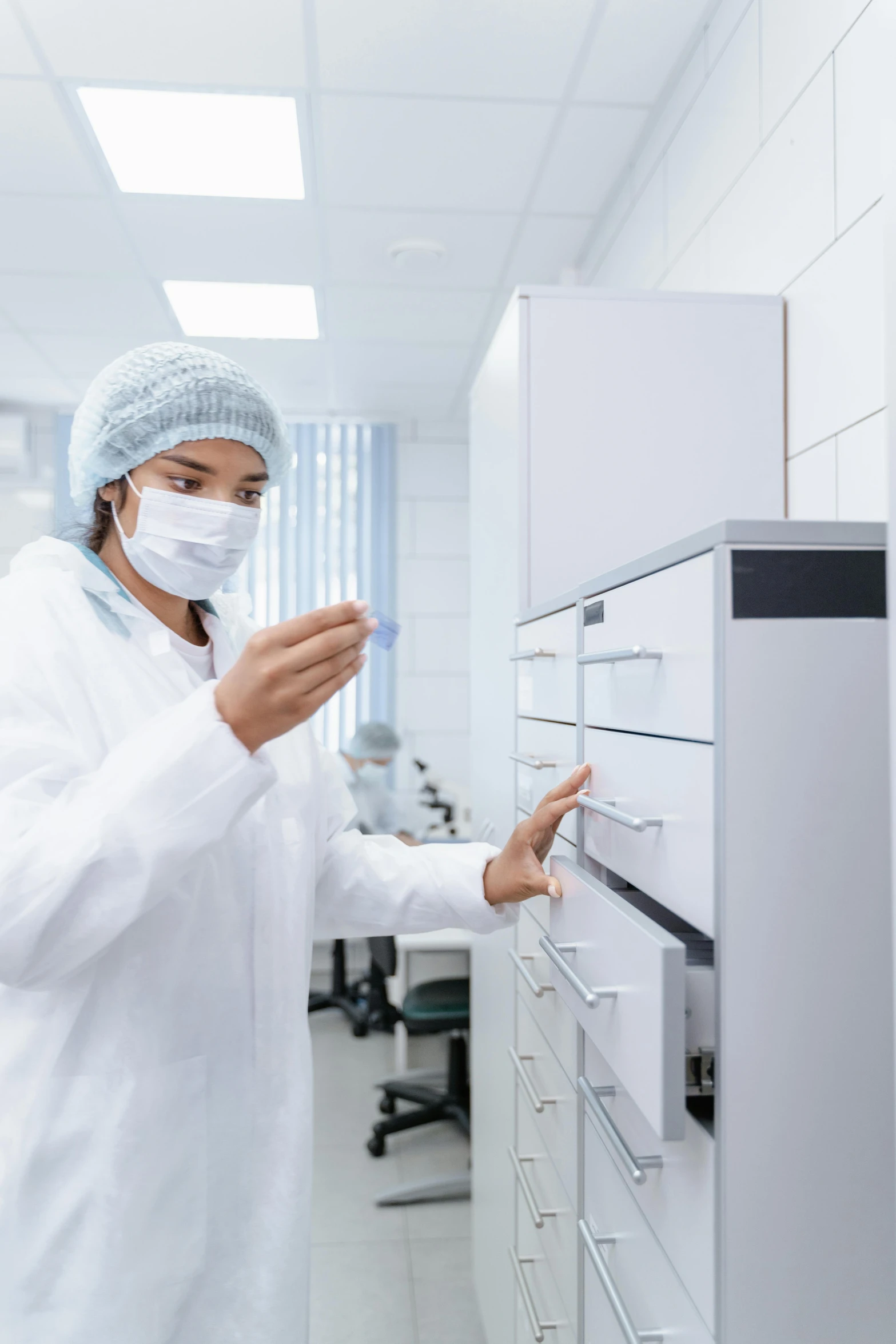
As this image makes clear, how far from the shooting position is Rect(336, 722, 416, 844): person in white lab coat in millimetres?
3750

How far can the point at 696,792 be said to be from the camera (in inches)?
29.2

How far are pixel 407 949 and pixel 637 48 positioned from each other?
2.44 metres

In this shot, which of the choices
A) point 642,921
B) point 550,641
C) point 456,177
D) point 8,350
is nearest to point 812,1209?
point 642,921

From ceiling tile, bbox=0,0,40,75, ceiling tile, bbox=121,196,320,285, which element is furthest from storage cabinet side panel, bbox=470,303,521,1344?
ceiling tile, bbox=0,0,40,75

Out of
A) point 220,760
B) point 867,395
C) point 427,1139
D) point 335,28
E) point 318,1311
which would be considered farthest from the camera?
point 427,1139

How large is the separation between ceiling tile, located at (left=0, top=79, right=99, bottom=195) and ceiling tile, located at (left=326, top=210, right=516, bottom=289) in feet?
2.08

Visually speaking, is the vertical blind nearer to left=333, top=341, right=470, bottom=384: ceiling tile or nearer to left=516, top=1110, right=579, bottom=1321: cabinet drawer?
left=333, top=341, right=470, bottom=384: ceiling tile

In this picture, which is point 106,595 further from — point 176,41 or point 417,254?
point 417,254

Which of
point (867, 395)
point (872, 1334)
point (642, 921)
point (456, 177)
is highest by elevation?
point (456, 177)

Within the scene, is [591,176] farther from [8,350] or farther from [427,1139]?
[427,1139]

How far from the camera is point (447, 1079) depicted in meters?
2.96

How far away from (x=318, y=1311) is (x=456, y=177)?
2700mm

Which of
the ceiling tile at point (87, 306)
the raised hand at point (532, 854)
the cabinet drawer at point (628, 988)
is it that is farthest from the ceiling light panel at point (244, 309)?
the cabinet drawer at point (628, 988)


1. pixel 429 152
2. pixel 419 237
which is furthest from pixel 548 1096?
pixel 419 237
